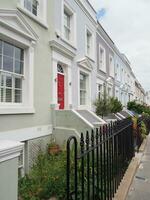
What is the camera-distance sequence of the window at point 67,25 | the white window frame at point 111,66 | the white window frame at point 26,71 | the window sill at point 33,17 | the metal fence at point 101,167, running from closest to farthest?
the metal fence at point 101,167, the white window frame at point 26,71, the window sill at point 33,17, the window at point 67,25, the white window frame at point 111,66

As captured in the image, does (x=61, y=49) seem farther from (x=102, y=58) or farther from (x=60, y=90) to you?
(x=102, y=58)

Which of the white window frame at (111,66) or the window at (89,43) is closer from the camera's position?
the window at (89,43)

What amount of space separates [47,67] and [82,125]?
2538 mm

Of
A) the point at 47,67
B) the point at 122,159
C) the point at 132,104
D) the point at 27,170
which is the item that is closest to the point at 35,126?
the point at 27,170

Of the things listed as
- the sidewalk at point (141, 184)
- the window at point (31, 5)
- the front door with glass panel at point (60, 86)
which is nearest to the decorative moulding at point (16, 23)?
the window at point (31, 5)

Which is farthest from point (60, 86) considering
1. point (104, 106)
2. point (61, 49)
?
point (104, 106)

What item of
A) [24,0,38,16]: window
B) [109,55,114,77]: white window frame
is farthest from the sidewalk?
[109,55,114,77]: white window frame

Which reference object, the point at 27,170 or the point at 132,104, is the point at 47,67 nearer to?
the point at 27,170

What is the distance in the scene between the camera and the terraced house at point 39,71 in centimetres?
720

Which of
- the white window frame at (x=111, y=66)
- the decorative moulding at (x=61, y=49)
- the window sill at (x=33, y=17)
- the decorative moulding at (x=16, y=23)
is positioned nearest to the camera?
the decorative moulding at (x=16, y=23)

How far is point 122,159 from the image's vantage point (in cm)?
598

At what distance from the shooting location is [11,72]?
7.45 metres

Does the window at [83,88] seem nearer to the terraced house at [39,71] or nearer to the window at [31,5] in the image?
the terraced house at [39,71]

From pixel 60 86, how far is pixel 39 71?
2.32 metres
